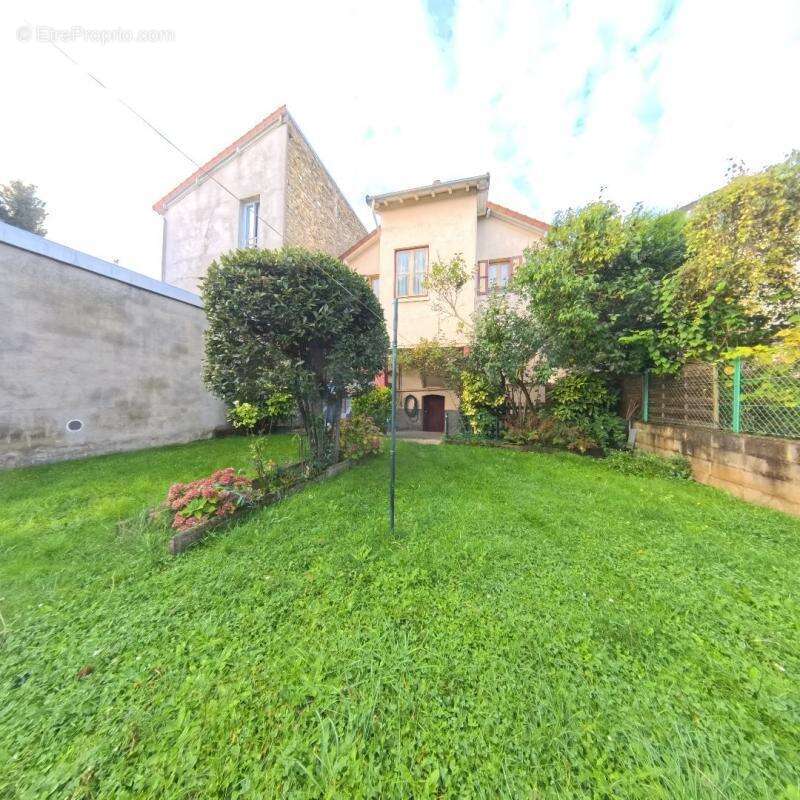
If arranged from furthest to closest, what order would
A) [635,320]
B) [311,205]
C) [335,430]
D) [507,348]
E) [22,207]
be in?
[22,207]
[311,205]
[507,348]
[635,320]
[335,430]

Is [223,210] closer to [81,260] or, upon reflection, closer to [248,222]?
[248,222]

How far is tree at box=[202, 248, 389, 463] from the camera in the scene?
11.8 feet

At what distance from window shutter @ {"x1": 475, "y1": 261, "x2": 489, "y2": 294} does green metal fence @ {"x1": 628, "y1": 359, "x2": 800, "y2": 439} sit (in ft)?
17.9

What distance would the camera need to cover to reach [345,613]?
185 centimetres

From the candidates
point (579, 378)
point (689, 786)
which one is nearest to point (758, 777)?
point (689, 786)

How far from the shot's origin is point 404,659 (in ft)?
5.03

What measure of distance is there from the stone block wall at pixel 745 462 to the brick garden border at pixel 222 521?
5.78 metres

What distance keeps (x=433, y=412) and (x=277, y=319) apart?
739 centimetres

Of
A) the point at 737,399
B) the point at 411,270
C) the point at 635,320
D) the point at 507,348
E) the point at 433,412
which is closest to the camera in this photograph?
the point at 737,399

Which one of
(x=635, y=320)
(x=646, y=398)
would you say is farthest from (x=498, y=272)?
(x=646, y=398)

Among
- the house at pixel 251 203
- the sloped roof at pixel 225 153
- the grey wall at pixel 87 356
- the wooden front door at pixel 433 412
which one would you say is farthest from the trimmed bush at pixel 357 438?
the sloped roof at pixel 225 153

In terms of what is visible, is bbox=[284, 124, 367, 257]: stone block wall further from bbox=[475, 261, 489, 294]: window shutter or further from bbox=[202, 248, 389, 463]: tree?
bbox=[202, 248, 389, 463]: tree

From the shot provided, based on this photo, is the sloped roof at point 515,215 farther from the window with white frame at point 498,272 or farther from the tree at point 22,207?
the tree at point 22,207

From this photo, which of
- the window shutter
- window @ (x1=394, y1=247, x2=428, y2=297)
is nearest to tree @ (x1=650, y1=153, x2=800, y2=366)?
the window shutter
